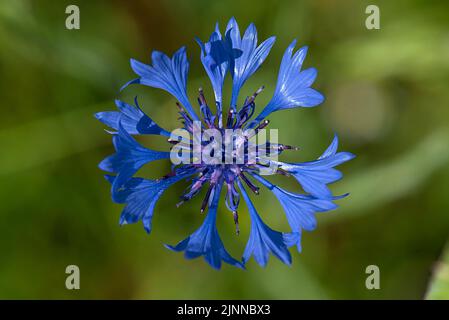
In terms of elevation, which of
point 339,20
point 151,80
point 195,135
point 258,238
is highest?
point 339,20

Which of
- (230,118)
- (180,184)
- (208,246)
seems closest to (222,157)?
(230,118)

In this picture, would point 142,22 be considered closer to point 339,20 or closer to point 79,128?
point 79,128

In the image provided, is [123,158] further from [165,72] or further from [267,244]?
[267,244]

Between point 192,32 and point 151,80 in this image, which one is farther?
point 192,32

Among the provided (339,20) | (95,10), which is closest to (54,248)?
(95,10)

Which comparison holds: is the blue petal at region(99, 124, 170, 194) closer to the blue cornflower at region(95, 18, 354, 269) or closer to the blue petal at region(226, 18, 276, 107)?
the blue cornflower at region(95, 18, 354, 269)

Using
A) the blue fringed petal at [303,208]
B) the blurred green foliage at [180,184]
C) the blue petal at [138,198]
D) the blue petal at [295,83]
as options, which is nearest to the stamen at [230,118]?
the blue petal at [295,83]

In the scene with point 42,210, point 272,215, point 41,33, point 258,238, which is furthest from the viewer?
point 42,210

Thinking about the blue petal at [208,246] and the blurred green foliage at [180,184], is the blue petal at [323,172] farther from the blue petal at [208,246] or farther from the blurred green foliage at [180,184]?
the blurred green foliage at [180,184]
